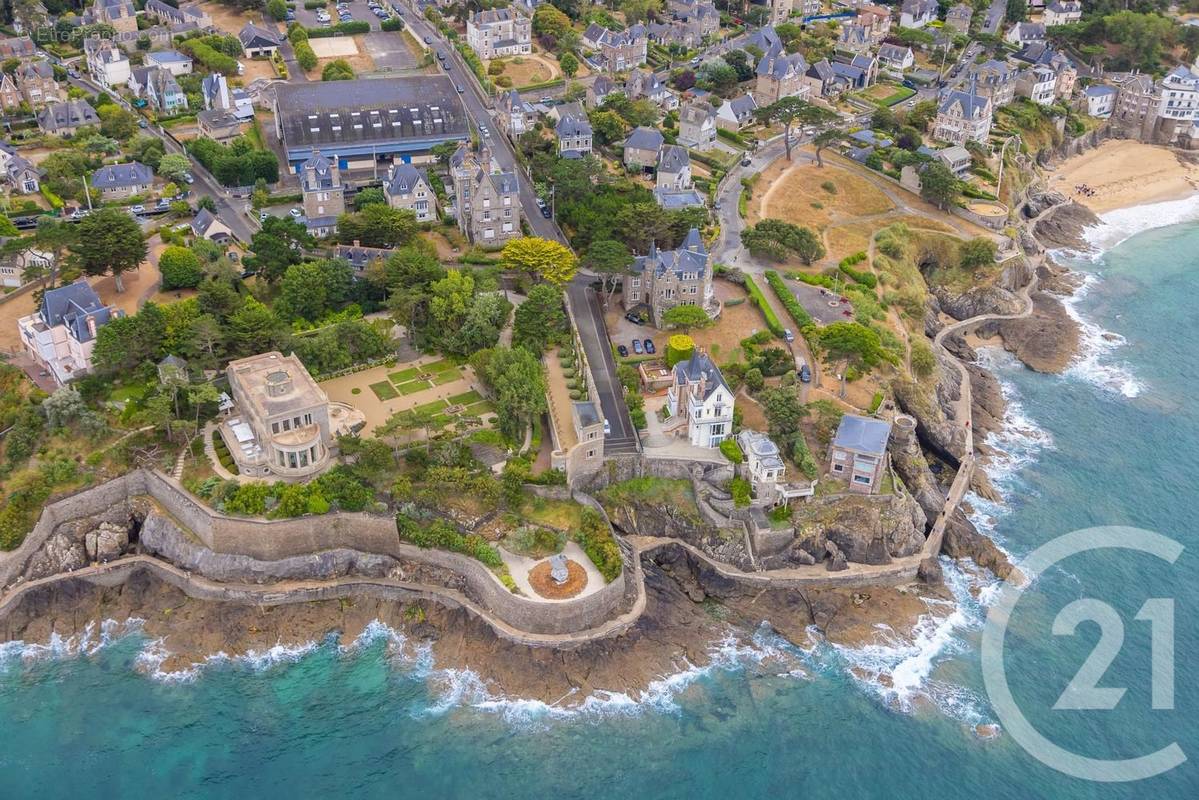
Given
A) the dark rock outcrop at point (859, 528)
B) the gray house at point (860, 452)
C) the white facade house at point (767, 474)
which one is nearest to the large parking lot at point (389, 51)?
the white facade house at point (767, 474)


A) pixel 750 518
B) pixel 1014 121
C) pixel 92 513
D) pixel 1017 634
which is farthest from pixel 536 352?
pixel 1014 121

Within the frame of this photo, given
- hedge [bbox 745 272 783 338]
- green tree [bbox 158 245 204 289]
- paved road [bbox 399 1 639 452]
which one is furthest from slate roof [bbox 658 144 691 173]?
green tree [bbox 158 245 204 289]

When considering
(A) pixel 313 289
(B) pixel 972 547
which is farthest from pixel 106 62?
(B) pixel 972 547

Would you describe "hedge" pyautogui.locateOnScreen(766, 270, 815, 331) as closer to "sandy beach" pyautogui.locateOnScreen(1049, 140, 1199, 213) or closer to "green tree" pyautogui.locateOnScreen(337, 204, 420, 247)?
"green tree" pyautogui.locateOnScreen(337, 204, 420, 247)

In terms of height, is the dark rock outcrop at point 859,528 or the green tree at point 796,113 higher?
the green tree at point 796,113

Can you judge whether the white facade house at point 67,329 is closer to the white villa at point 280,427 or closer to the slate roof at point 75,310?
the slate roof at point 75,310

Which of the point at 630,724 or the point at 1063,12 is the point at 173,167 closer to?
the point at 630,724
